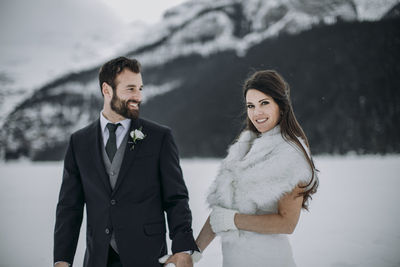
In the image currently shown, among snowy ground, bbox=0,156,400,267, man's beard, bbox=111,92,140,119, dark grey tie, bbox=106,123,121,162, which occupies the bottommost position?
snowy ground, bbox=0,156,400,267

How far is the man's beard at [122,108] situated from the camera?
5.00 ft

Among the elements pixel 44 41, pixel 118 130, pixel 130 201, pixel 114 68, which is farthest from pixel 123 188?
pixel 44 41

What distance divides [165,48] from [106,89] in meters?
34.5

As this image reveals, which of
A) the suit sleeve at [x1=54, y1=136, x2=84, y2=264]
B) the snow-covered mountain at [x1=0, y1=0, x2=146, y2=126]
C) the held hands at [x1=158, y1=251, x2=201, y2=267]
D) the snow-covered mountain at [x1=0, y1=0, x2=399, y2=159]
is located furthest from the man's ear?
the snow-covered mountain at [x1=0, y1=0, x2=399, y2=159]

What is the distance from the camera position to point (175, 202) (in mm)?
1480

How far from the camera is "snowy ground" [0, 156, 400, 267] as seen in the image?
363cm

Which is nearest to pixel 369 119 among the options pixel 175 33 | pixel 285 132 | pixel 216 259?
pixel 216 259

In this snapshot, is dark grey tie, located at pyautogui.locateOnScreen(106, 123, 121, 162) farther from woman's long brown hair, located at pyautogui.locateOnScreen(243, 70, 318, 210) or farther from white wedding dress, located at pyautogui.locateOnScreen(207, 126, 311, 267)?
woman's long brown hair, located at pyautogui.locateOnScreen(243, 70, 318, 210)

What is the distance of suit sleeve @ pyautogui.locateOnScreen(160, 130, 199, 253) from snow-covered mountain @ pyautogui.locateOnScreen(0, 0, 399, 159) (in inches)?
308

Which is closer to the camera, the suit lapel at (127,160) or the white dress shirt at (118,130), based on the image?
the suit lapel at (127,160)

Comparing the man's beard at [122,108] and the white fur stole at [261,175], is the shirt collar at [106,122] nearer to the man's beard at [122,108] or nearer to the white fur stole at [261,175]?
the man's beard at [122,108]

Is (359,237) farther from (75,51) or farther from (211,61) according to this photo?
(75,51)

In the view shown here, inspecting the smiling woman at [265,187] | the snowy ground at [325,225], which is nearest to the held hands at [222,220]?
the smiling woman at [265,187]

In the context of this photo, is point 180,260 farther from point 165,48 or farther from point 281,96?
point 165,48
